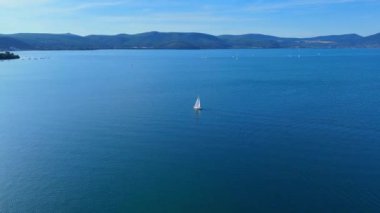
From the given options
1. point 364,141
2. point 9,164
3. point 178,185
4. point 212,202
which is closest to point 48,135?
point 9,164

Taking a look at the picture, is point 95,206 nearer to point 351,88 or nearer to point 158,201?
point 158,201

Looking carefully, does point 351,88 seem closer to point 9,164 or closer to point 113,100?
point 113,100

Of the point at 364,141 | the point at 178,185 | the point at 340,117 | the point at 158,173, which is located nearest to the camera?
the point at 178,185

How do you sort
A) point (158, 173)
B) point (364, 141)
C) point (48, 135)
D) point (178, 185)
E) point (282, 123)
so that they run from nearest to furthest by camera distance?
point (178, 185)
point (158, 173)
point (364, 141)
point (48, 135)
point (282, 123)

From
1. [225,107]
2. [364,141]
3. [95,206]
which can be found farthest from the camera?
[225,107]

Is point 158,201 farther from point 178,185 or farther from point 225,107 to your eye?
point 225,107

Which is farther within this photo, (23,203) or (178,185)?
(178,185)

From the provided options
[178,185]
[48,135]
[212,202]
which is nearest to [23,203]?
[178,185]

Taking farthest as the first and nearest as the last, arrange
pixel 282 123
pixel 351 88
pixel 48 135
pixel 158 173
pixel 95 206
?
pixel 351 88
pixel 282 123
pixel 48 135
pixel 158 173
pixel 95 206

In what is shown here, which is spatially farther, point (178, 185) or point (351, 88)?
point (351, 88)
